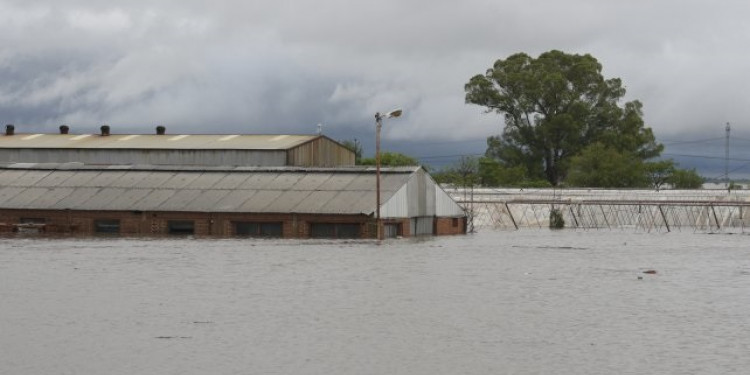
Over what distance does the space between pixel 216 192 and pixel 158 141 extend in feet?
64.6

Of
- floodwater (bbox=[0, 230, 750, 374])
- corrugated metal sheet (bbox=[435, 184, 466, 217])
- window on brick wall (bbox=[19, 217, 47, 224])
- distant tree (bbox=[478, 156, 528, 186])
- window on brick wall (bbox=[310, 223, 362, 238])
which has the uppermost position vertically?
distant tree (bbox=[478, 156, 528, 186])

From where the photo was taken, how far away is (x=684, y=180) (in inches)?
6206

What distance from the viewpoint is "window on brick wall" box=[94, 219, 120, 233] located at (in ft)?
300

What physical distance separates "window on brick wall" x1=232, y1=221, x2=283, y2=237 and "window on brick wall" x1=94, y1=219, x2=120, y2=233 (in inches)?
391

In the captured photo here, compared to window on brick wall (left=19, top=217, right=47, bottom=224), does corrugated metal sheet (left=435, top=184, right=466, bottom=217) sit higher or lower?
higher

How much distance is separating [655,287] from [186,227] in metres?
45.6

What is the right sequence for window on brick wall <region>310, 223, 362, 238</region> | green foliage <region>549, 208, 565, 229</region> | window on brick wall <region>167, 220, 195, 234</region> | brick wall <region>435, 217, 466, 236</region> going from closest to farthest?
window on brick wall <region>310, 223, 362, 238</region> < window on brick wall <region>167, 220, 195, 234</region> < brick wall <region>435, 217, 466, 236</region> < green foliage <region>549, 208, 565, 229</region>

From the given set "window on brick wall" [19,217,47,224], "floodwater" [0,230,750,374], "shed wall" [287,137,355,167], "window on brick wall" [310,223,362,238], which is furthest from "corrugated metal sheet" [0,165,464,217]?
"floodwater" [0,230,750,374]

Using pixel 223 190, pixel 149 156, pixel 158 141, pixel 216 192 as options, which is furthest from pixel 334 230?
pixel 158 141

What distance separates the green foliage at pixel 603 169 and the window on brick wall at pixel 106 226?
231 ft

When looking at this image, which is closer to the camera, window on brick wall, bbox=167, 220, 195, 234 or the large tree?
window on brick wall, bbox=167, 220, 195, 234

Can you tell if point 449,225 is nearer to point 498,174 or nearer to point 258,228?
point 258,228

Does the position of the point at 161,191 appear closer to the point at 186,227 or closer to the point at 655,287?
the point at 186,227

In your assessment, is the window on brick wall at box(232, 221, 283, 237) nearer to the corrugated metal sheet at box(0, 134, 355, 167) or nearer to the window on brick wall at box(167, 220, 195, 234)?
the window on brick wall at box(167, 220, 195, 234)
